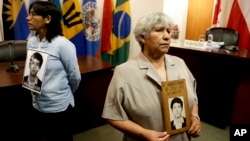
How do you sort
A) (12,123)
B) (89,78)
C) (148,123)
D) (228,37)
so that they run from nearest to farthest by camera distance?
1. (148,123)
2. (12,123)
3. (89,78)
4. (228,37)

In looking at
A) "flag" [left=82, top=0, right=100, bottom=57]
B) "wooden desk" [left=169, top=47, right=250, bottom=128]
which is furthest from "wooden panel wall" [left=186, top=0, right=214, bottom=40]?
"flag" [left=82, top=0, right=100, bottom=57]

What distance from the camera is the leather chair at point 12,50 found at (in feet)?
7.89

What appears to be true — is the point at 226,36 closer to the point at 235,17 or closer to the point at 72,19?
the point at 235,17

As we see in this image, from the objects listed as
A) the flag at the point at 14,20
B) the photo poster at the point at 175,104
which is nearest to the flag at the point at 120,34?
the flag at the point at 14,20

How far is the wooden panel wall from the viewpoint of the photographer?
5523 mm

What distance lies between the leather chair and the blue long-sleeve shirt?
2.98 feet

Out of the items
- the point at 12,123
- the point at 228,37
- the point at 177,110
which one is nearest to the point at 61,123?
the point at 12,123

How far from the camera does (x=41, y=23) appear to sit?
1569 millimetres

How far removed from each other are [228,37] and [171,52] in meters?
1.02

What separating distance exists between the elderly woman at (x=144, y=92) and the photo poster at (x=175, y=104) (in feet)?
0.13

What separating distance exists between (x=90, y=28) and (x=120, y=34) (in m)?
0.51

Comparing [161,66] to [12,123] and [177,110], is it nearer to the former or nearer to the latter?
[177,110]

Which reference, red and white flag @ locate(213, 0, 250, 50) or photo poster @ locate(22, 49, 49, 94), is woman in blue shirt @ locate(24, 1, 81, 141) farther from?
red and white flag @ locate(213, 0, 250, 50)

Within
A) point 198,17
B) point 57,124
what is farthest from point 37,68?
point 198,17
